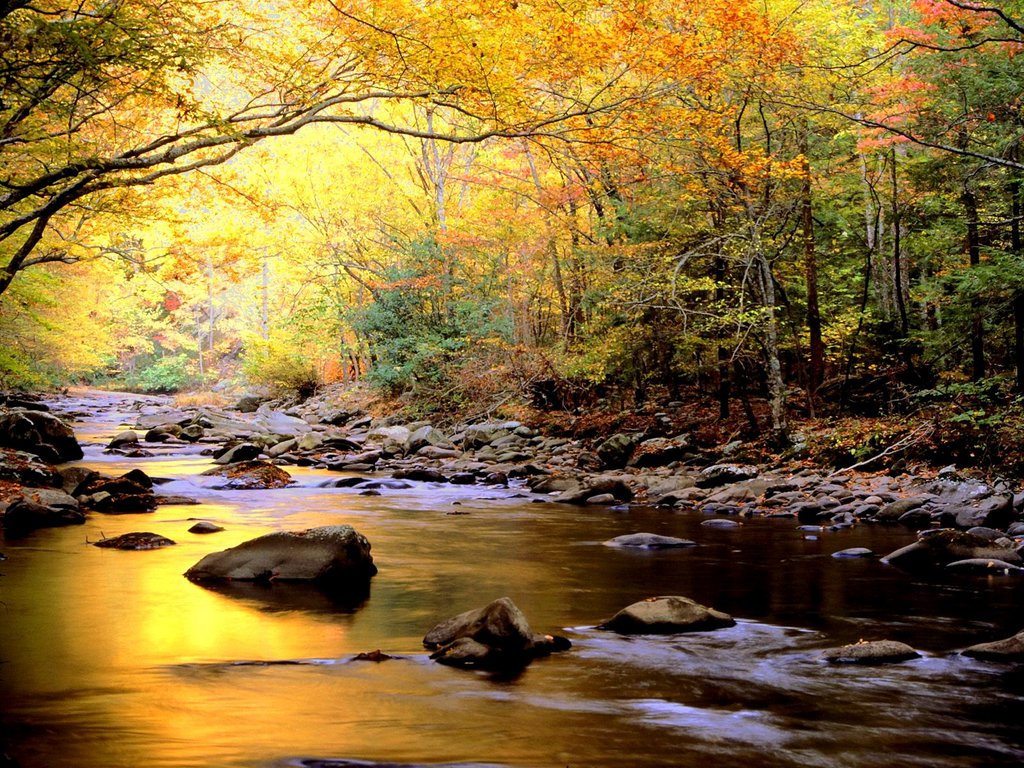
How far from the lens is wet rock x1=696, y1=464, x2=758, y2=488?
44.2 ft

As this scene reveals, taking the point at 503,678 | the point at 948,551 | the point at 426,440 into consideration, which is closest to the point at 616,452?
the point at 426,440

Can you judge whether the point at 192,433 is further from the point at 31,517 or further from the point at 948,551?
the point at 948,551

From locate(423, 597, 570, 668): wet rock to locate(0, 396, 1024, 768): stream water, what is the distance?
0.13m

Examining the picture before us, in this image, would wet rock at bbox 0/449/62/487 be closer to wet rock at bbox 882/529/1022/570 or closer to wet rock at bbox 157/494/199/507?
wet rock at bbox 157/494/199/507

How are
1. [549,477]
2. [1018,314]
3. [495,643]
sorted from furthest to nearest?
[549,477]
[1018,314]
[495,643]

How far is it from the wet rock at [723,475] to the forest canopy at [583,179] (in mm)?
1415

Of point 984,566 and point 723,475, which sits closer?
point 984,566

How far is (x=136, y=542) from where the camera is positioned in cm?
858

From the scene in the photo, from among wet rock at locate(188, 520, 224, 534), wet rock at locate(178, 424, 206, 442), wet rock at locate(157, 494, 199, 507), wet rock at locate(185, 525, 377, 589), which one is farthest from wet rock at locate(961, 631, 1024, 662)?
wet rock at locate(178, 424, 206, 442)

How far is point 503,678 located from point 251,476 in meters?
11.0

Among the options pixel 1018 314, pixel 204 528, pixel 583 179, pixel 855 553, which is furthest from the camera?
pixel 583 179

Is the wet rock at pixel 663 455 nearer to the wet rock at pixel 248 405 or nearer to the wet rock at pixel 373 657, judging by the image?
the wet rock at pixel 373 657

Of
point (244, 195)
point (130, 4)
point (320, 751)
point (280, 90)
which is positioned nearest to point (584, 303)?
point (244, 195)

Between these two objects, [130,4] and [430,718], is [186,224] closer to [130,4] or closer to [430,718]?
[130,4]
